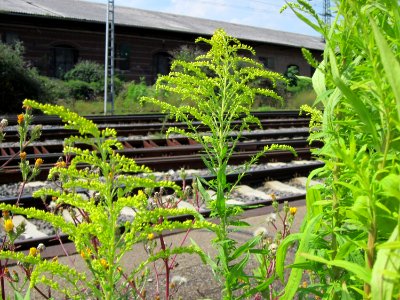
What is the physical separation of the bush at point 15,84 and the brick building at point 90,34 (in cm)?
500

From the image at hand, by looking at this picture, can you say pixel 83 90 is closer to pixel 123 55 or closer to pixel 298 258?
pixel 123 55

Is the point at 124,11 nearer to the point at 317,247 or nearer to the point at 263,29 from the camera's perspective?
the point at 263,29

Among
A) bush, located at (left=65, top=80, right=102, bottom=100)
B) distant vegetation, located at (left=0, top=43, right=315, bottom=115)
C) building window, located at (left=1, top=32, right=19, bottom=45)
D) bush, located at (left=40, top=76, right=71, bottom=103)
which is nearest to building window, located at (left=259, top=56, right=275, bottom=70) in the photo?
distant vegetation, located at (left=0, top=43, right=315, bottom=115)

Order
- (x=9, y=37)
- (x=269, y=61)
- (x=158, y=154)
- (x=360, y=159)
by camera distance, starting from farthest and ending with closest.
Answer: (x=269, y=61), (x=9, y=37), (x=158, y=154), (x=360, y=159)

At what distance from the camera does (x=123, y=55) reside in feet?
106

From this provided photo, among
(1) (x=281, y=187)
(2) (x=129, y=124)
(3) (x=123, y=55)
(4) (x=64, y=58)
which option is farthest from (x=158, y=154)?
(3) (x=123, y=55)

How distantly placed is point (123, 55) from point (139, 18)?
429 centimetres

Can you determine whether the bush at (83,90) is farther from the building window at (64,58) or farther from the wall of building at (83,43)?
the building window at (64,58)

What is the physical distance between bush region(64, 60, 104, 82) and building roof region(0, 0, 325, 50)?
2639 mm

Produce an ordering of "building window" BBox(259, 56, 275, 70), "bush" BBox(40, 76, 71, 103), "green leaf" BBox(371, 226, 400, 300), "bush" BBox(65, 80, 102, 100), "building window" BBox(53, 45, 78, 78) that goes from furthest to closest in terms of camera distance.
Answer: "building window" BBox(259, 56, 275, 70) < "building window" BBox(53, 45, 78, 78) < "bush" BBox(65, 80, 102, 100) < "bush" BBox(40, 76, 71, 103) < "green leaf" BBox(371, 226, 400, 300)

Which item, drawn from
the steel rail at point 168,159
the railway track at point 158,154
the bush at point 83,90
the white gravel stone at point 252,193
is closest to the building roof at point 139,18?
the bush at point 83,90

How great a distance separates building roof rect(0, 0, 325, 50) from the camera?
94.3 ft

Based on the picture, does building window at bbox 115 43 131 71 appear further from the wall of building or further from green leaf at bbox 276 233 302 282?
green leaf at bbox 276 233 302 282

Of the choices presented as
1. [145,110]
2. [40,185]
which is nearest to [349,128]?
[40,185]
